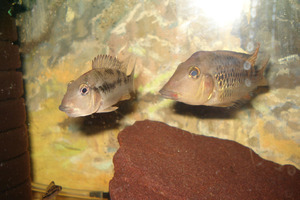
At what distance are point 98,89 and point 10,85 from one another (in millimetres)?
2151

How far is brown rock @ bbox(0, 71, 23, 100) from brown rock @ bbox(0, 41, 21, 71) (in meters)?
0.12

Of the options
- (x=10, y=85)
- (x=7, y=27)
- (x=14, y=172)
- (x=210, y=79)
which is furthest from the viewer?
(x=14, y=172)

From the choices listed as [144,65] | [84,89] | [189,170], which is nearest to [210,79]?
[189,170]

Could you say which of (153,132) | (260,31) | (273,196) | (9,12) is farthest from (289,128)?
(9,12)

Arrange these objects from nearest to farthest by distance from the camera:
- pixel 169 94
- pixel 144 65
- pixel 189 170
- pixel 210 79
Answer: pixel 169 94
pixel 210 79
pixel 189 170
pixel 144 65

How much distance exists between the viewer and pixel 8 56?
3396mm

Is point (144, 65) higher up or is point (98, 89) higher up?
point (144, 65)

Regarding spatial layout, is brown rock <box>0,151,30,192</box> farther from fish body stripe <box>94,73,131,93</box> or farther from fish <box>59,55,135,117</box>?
fish body stripe <box>94,73,131,93</box>

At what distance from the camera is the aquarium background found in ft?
11.0

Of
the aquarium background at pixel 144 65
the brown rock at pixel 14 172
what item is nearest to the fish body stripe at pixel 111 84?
the aquarium background at pixel 144 65

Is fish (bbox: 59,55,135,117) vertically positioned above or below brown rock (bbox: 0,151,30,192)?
above

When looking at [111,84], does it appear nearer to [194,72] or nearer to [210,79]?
[194,72]

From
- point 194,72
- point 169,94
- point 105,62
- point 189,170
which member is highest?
→ point 105,62

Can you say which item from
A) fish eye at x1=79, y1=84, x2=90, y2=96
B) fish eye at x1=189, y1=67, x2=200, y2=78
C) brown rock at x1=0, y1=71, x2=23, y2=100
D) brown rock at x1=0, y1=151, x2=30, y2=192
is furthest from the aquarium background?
fish eye at x1=79, y1=84, x2=90, y2=96
